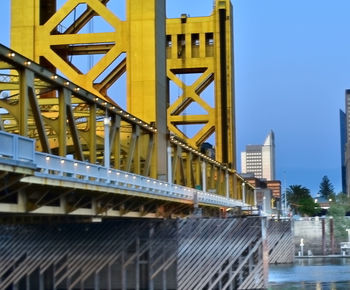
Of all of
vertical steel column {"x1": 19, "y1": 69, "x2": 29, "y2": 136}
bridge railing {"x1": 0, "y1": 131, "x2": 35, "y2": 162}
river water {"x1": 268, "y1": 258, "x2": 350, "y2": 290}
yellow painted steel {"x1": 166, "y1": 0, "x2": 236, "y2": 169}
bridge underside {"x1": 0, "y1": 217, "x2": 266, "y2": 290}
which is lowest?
river water {"x1": 268, "y1": 258, "x2": 350, "y2": 290}

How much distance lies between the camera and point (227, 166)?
10175cm

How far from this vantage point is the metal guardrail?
24812 mm

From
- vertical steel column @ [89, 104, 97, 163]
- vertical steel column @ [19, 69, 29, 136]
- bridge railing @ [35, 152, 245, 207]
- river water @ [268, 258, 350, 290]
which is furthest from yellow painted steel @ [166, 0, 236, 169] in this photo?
vertical steel column @ [19, 69, 29, 136]

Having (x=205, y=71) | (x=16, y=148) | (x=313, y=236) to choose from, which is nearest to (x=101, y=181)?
(x=16, y=148)

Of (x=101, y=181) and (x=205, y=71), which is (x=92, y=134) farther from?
(x=205, y=71)

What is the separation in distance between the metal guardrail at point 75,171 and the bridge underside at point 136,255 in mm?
2978

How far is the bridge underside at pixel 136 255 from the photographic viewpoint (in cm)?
5084


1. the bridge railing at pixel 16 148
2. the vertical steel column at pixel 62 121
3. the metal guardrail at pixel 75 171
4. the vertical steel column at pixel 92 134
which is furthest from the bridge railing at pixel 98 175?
the vertical steel column at pixel 92 134

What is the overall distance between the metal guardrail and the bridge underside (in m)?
2.98

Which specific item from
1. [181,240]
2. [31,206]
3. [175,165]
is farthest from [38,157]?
[175,165]

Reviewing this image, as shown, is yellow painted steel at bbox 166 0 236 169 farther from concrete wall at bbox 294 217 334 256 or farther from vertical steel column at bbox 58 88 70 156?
vertical steel column at bbox 58 88 70 156

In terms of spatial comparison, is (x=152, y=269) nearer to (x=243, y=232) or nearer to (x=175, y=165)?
(x=243, y=232)

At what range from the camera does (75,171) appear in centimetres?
3272

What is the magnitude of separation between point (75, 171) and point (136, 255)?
20.8 meters
